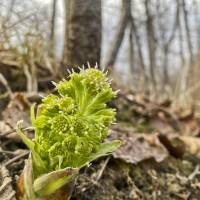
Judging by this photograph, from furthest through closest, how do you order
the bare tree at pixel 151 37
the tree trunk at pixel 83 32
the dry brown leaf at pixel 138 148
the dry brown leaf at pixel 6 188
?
the bare tree at pixel 151 37 < the tree trunk at pixel 83 32 < the dry brown leaf at pixel 138 148 < the dry brown leaf at pixel 6 188

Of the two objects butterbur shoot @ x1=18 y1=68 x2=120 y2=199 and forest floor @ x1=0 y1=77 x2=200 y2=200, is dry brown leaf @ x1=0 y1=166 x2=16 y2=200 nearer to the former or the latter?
forest floor @ x1=0 y1=77 x2=200 y2=200

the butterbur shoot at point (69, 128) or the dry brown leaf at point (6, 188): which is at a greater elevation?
the butterbur shoot at point (69, 128)

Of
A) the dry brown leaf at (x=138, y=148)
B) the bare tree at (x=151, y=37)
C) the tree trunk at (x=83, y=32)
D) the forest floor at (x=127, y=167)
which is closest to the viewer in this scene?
the forest floor at (x=127, y=167)

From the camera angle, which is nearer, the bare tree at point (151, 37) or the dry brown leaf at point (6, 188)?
the dry brown leaf at point (6, 188)

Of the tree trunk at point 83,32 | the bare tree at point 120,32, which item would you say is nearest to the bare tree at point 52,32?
the bare tree at point 120,32

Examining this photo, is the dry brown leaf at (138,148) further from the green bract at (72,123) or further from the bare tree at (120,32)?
the bare tree at (120,32)

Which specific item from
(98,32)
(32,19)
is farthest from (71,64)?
(32,19)

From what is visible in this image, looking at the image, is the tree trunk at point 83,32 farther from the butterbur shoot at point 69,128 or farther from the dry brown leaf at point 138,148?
the butterbur shoot at point 69,128
